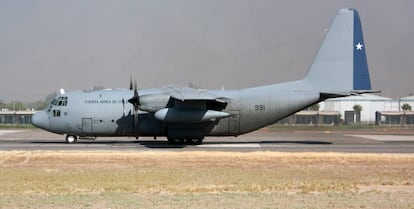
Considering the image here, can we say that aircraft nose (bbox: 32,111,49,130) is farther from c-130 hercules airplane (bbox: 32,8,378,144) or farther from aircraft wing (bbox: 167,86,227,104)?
aircraft wing (bbox: 167,86,227,104)

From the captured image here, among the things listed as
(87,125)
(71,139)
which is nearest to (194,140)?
(87,125)

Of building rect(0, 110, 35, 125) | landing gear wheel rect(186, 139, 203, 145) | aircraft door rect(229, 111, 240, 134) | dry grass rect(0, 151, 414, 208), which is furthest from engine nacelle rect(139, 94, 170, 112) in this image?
building rect(0, 110, 35, 125)

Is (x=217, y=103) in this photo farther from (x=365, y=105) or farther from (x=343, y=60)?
(x=365, y=105)

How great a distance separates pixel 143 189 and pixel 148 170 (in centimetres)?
599

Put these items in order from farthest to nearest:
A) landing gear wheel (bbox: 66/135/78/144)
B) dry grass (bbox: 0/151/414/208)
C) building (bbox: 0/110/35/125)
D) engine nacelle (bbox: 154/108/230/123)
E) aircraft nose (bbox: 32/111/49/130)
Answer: building (bbox: 0/110/35/125), landing gear wheel (bbox: 66/135/78/144), aircraft nose (bbox: 32/111/49/130), engine nacelle (bbox: 154/108/230/123), dry grass (bbox: 0/151/414/208)

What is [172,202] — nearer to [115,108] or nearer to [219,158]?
[219,158]

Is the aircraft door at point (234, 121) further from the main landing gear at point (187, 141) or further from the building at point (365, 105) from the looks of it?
the building at point (365, 105)

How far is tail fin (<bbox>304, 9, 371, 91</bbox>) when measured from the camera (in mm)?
41438

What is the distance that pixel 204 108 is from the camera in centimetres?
3962

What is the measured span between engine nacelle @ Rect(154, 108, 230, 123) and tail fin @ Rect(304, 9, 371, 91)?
7905mm

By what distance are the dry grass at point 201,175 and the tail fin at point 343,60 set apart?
430 inches

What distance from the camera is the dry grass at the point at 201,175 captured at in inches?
694

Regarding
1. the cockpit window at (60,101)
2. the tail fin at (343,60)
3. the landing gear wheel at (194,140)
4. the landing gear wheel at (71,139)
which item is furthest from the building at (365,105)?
the cockpit window at (60,101)

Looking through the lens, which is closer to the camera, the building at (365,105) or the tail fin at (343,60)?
the tail fin at (343,60)
